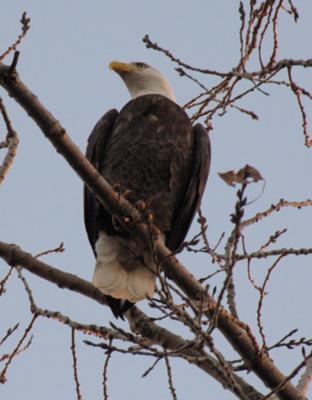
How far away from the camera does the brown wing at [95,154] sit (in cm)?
463

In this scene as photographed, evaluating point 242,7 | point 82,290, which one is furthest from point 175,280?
point 242,7

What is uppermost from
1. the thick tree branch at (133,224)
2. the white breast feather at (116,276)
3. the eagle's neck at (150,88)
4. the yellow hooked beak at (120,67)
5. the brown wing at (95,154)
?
the yellow hooked beak at (120,67)

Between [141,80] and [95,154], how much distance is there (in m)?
1.24

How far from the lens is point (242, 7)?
377 centimetres

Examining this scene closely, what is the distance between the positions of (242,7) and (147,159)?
1217 mm

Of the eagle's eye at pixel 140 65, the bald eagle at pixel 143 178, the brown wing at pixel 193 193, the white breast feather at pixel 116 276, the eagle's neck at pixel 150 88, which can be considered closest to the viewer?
the white breast feather at pixel 116 276

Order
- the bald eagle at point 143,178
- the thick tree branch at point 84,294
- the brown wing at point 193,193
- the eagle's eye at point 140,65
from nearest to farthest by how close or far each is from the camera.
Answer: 1. the thick tree branch at point 84,294
2. the bald eagle at point 143,178
3. the brown wing at point 193,193
4. the eagle's eye at point 140,65

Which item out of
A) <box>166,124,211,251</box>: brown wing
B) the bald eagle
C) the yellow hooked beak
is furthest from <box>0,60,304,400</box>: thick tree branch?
the yellow hooked beak

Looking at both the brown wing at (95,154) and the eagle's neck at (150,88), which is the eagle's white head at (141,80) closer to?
the eagle's neck at (150,88)

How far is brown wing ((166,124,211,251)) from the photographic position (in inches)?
185

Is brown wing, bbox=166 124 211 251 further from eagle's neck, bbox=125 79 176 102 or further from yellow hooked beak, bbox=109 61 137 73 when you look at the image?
yellow hooked beak, bbox=109 61 137 73

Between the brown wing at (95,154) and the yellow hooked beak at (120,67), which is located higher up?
the yellow hooked beak at (120,67)

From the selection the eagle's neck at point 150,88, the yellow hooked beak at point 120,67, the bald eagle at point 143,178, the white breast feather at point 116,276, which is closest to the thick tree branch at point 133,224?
the white breast feather at point 116,276

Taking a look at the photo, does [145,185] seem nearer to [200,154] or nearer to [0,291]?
[200,154]
